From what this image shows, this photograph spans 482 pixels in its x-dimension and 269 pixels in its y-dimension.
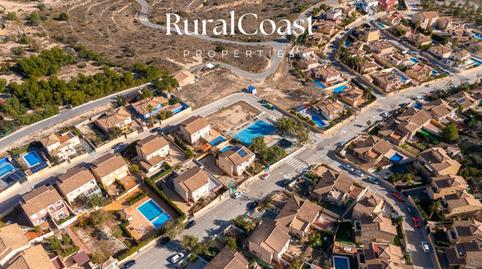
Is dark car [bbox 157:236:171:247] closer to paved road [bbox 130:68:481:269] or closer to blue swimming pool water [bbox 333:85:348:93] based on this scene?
paved road [bbox 130:68:481:269]

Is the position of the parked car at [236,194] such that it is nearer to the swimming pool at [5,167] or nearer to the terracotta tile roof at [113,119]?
the terracotta tile roof at [113,119]

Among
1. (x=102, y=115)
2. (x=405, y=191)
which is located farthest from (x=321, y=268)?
(x=102, y=115)

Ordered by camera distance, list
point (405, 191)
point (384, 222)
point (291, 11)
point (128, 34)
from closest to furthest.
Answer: point (384, 222) < point (405, 191) < point (128, 34) < point (291, 11)

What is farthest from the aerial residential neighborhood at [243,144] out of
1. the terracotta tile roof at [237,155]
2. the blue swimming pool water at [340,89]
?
the terracotta tile roof at [237,155]

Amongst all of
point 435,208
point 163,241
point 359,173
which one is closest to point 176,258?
point 163,241

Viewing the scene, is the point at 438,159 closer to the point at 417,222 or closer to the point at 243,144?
the point at 417,222

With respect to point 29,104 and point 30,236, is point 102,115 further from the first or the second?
point 30,236
